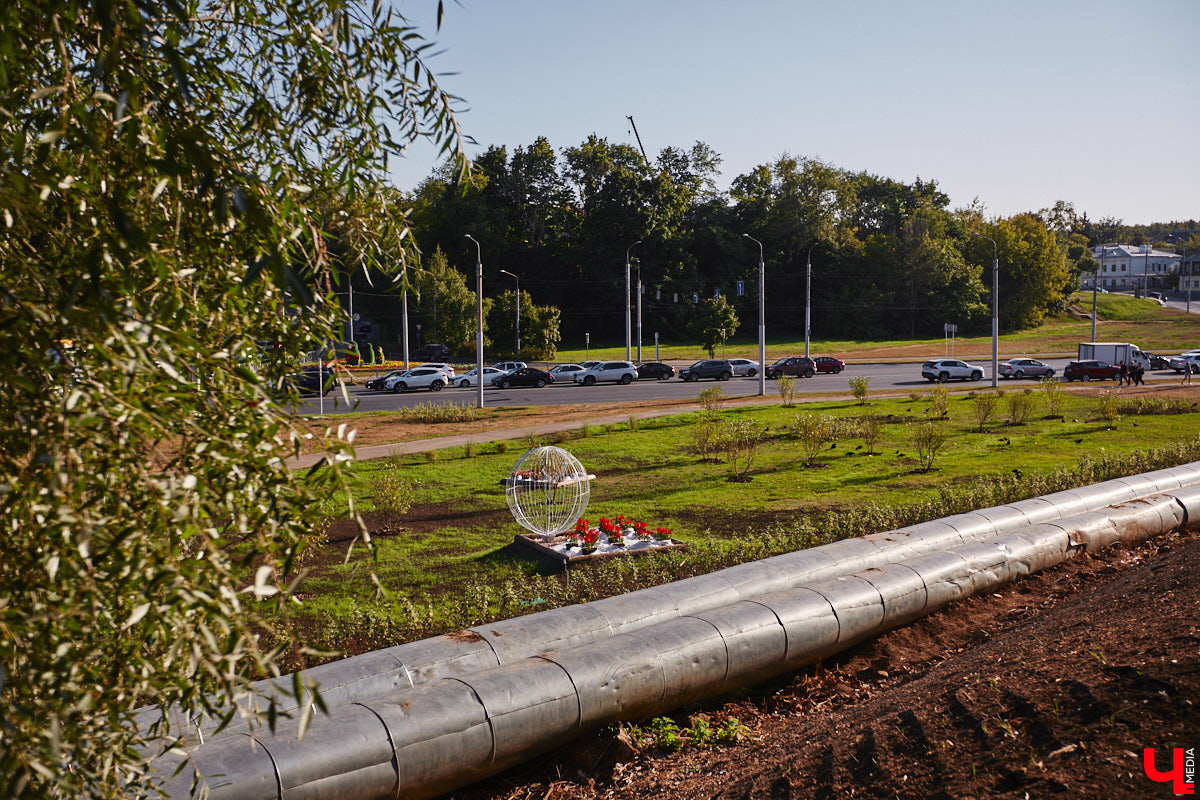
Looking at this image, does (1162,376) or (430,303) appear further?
(430,303)

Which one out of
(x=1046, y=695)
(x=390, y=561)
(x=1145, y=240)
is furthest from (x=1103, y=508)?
(x=1145, y=240)

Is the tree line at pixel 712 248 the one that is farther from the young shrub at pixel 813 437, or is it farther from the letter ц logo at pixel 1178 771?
the letter ц logo at pixel 1178 771

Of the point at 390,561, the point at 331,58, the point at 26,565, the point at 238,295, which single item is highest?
the point at 331,58

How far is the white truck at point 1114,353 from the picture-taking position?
47.9 meters

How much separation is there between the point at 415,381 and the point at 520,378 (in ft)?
18.3

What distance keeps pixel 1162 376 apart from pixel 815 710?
48928 mm

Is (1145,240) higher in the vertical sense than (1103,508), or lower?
higher

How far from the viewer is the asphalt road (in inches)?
1499

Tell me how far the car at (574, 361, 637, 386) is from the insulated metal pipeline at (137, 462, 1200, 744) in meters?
37.3

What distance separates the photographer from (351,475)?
3131 millimetres

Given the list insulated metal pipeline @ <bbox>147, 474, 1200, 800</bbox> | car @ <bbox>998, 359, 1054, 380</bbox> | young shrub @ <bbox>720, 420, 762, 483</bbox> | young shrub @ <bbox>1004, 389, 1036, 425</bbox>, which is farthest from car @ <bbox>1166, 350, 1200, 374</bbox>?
insulated metal pipeline @ <bbox>147, 474, 1200, 800</bbox>

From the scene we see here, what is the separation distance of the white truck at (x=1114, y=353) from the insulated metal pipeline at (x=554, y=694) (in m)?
46.1

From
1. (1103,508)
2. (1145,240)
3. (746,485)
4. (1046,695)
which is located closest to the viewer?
(1046,695)

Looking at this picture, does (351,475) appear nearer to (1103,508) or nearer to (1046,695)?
(1046,695)
